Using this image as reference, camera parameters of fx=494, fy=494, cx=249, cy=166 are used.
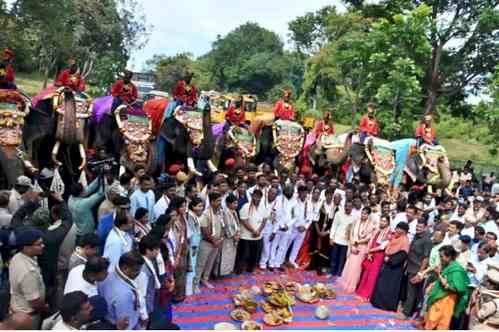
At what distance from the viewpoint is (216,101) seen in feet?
49.1

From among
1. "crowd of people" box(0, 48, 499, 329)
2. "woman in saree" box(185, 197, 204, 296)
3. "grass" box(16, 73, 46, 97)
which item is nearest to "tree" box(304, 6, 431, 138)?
"crowd of people" box(0, 48, 499, 329)

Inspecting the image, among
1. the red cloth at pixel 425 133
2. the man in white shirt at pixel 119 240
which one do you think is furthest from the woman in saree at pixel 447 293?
the red cloth at pixel 425 133

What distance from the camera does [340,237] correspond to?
6.91m

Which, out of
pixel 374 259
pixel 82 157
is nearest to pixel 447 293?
pixel 374 259

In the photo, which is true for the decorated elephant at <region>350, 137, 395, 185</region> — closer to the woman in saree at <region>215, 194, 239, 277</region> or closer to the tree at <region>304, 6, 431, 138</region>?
the woman in saree at <region>215, 194, 239, 277</region>

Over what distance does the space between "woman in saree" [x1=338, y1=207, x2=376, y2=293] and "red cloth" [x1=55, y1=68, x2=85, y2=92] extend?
4.75m

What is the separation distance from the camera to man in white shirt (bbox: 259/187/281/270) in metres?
6.73

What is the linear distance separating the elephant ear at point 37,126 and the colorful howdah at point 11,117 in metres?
0.37

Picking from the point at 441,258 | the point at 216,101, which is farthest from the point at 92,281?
the point at 216,101

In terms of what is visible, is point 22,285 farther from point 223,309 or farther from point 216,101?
point 216,101

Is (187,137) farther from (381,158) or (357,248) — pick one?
(381,158)

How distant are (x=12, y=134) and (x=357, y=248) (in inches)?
188

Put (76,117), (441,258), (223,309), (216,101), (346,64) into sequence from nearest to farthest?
(441,258), (223,309), (76,117), (216,101), (346,64)

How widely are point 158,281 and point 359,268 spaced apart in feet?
11.6
